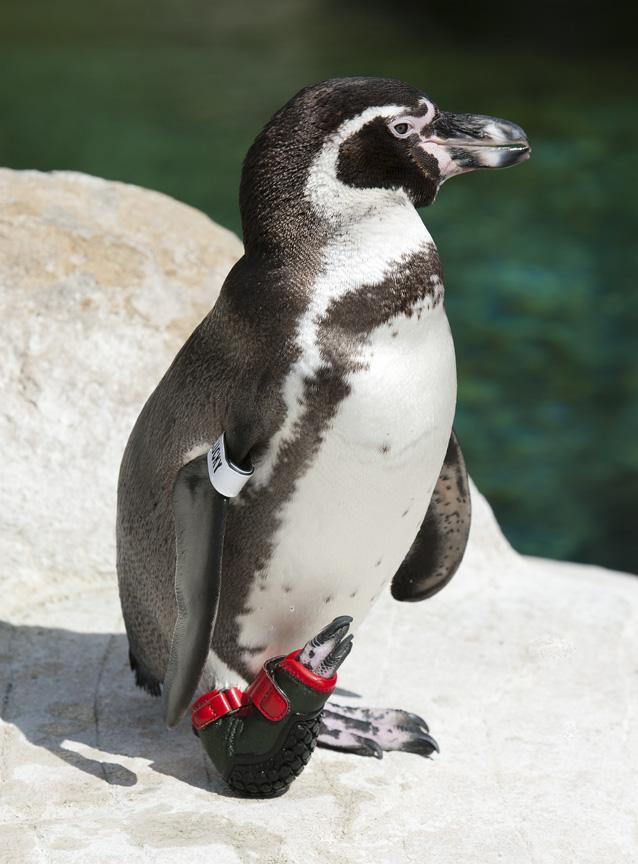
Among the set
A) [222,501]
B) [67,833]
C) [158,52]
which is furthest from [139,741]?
[158,52]

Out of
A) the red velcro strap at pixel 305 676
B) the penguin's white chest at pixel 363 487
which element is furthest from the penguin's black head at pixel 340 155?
the red velcro strap at pixel 305 676

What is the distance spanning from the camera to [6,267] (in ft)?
12.3

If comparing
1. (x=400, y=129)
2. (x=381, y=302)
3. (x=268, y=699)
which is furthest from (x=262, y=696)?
(x=400, y=129)

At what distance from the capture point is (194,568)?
7.84ft

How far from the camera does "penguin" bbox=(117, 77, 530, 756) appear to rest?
7.69 feet

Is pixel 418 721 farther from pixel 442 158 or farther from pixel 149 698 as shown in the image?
pixel 442 158

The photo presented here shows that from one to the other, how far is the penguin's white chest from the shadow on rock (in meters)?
0.34

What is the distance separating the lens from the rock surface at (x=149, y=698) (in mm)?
2492

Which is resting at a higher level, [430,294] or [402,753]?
[430,294]

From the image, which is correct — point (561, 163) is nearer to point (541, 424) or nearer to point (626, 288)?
point (626, 288)

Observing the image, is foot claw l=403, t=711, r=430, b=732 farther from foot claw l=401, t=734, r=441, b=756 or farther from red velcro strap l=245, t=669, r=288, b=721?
red velcro strap l=245, t=669, r=288, b=721

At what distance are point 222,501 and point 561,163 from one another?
7.80 m

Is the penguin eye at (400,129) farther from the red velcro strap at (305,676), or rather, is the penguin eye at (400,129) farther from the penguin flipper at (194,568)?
the red velcro strap at (305,676)

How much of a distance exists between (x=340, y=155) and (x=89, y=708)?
4.43 ft
